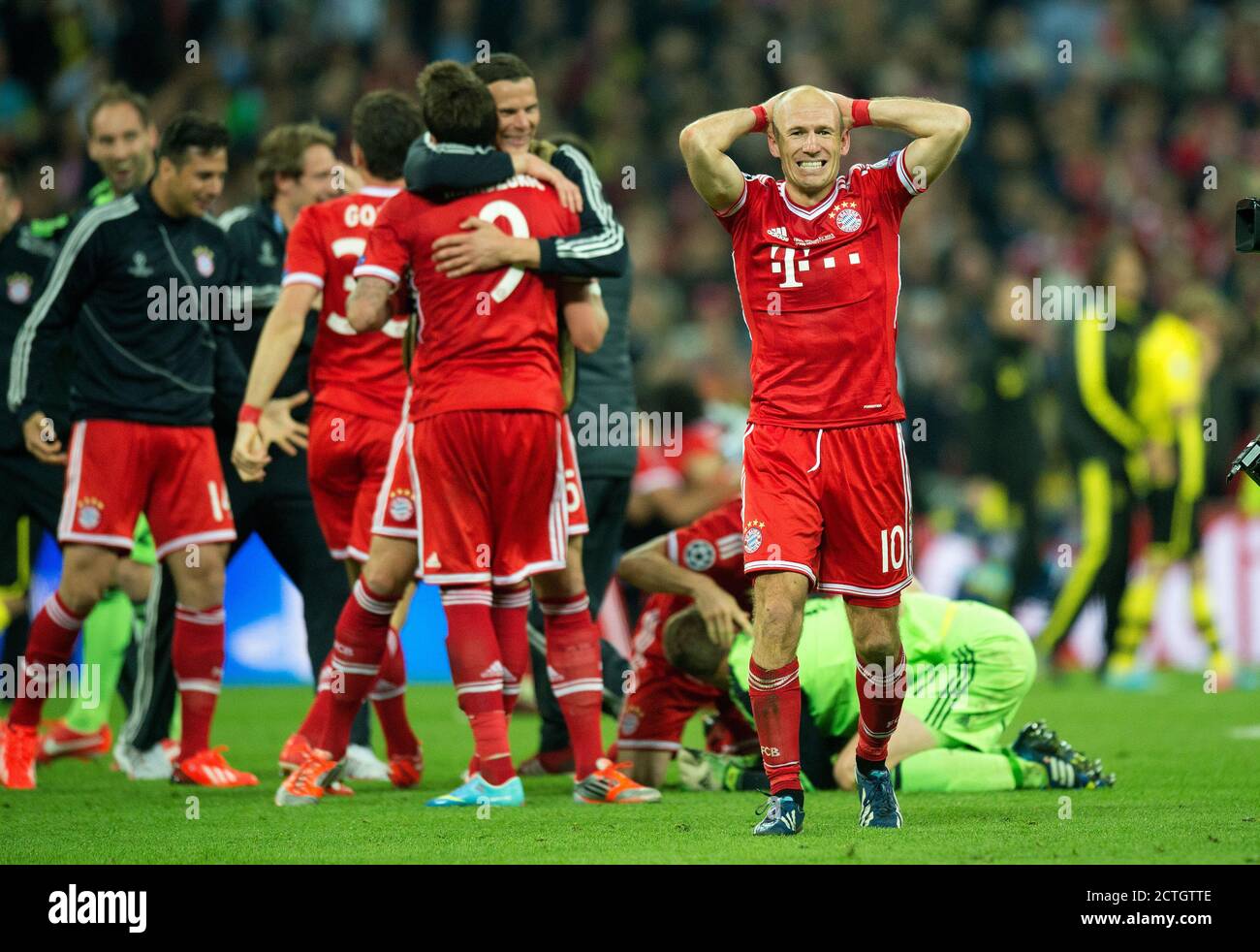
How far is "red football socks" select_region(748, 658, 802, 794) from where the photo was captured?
540 cm

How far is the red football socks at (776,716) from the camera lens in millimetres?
5398

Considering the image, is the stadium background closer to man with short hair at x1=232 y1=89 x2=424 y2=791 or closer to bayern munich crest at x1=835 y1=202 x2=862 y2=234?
man with short hair at x1=232 y1=89 x2=424 y2=791

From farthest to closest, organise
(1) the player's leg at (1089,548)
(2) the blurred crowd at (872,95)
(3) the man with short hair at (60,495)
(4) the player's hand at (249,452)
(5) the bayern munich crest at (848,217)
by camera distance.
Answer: (2) the blurred crowd at (872,95), (1) the player's leg at (1089,548), (3) the man with short hair at (60,495), (4) the player's hand at (249,452), (5) the bayern munich crest at (848,217)

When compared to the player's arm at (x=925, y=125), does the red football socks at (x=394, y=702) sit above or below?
below

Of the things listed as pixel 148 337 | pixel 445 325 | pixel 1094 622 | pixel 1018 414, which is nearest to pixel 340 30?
pixel 1018 414

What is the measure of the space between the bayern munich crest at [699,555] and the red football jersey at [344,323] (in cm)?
124

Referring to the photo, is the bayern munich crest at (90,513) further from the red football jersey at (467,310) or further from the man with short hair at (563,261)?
the man with short hair at (563,261)

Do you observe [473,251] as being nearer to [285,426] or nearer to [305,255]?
[305,255]

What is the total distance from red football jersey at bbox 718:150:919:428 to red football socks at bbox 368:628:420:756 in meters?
2.11

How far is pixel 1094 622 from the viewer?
1323 centimetres

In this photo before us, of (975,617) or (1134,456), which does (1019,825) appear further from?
(1134,456)

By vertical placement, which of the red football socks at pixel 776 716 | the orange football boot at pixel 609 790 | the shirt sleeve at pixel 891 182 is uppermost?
the shirt sleeve at pixel 891 182

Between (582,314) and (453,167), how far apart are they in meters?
0.67

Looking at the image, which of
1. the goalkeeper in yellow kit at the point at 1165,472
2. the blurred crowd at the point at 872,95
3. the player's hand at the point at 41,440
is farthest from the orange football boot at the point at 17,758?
the blurred crowd at the point at 872,95
